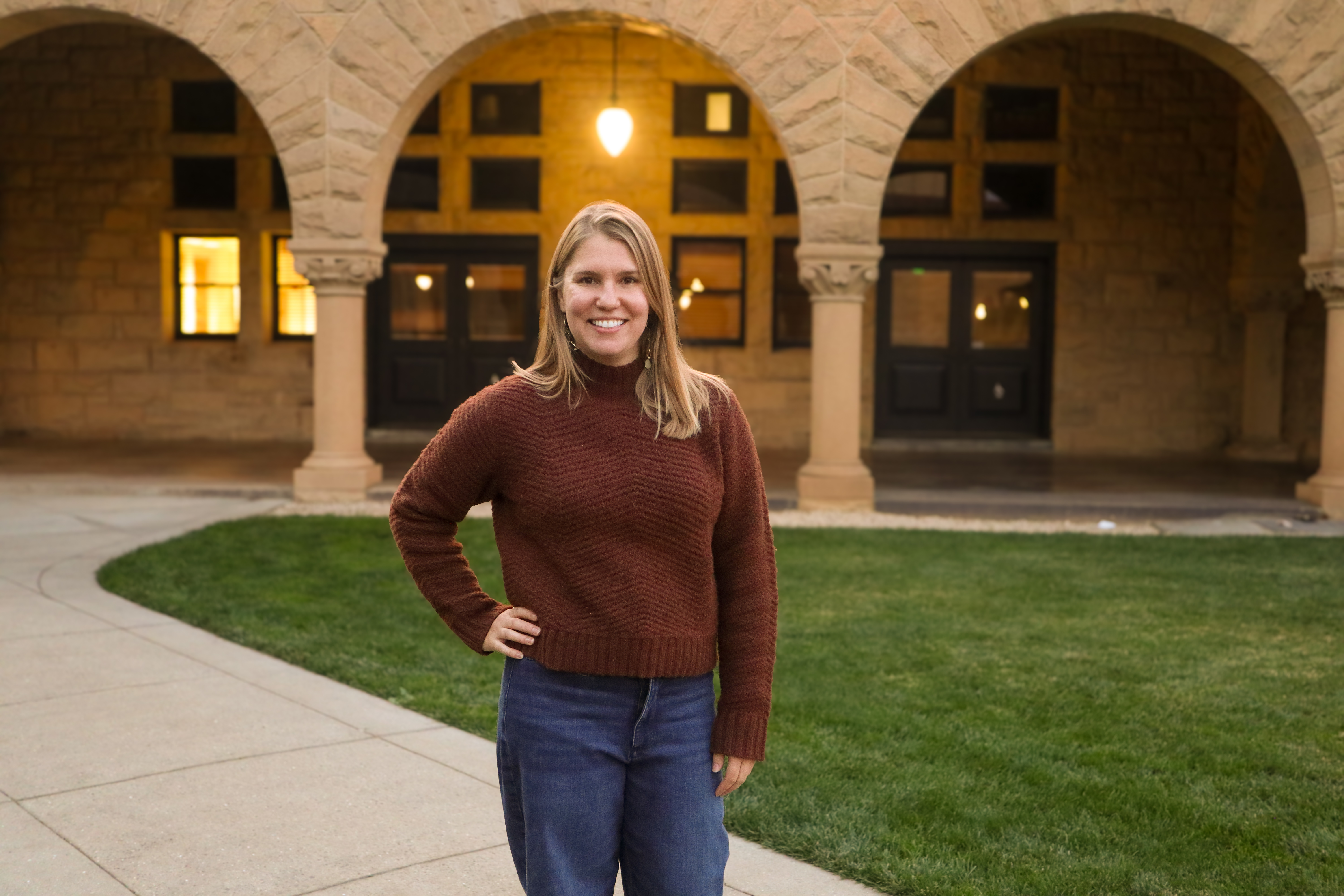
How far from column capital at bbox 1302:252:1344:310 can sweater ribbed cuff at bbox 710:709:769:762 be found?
9.65m

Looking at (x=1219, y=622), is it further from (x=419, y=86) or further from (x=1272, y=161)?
(x=1272, y=161)

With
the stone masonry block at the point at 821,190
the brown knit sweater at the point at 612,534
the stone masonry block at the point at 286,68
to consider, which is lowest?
the brown knit sweater at the point at 612,534

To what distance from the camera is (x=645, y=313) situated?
2.35m

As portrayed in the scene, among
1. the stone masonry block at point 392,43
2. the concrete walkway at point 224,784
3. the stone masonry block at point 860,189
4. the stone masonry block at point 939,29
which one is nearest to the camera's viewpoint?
the concrete walkway at point 224,784

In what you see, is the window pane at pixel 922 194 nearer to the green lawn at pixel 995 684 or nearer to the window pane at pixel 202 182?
the green lawn at pixel 995 684

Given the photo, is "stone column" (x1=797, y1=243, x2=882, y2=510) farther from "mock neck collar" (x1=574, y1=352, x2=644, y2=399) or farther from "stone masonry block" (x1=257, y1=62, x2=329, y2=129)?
"mock neck collar" (x1=574, y1=352, x2=644, y2=399)

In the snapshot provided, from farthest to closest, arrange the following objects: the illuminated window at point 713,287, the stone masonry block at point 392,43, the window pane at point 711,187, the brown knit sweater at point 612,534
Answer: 1. the illuminated window at point 713,287
2. the window pane at point 711,187
3. the stone masonry block at point 392,43
4. the brown knit sweater at point 612,534

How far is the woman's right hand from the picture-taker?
7.69 ft

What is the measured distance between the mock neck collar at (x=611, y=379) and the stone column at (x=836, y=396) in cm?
821

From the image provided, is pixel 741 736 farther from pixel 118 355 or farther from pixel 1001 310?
pixel 118 355

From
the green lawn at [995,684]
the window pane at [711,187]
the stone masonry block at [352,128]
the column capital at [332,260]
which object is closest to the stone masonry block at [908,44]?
the green lawn at [995,684]

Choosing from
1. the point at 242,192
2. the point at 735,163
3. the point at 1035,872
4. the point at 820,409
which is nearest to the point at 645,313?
the point at 1035,872

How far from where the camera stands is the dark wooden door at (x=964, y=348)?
15.6 m

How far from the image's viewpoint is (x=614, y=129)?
12602mm
